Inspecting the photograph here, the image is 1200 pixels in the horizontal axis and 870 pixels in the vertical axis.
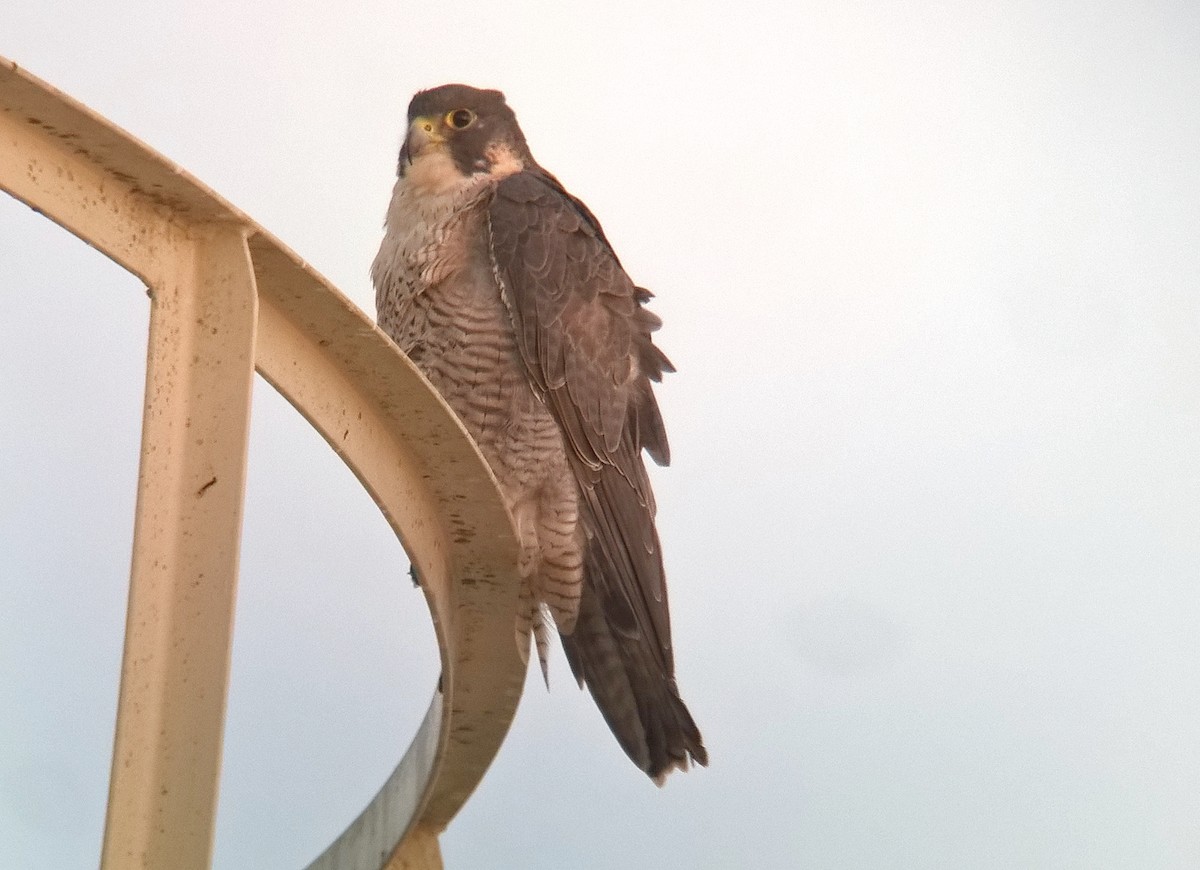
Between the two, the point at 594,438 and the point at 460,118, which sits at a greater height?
the point at 460,118

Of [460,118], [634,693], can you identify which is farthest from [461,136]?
[634,693]

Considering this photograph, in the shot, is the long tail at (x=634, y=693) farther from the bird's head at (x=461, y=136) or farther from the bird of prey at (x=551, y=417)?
the bird's head at (x=461, y=136)

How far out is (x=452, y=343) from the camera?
4.23 metres

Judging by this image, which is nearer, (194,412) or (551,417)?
(194,412)

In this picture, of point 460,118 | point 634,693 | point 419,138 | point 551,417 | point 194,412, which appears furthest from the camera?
point 460,118

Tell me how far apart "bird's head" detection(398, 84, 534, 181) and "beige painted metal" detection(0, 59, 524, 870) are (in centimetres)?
246

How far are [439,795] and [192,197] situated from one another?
130 centimetres

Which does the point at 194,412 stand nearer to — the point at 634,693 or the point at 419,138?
the point at 634,693

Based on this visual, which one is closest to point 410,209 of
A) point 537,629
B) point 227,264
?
point 537,629

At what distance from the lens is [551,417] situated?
435 centimetres

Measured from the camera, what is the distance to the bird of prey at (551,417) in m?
4.20

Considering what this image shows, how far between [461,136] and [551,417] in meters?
1.04

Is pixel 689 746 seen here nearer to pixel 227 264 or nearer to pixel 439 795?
pixel 439 795

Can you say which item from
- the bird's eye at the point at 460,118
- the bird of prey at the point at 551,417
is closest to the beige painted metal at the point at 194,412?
the bird of prey at the point at 551,417
